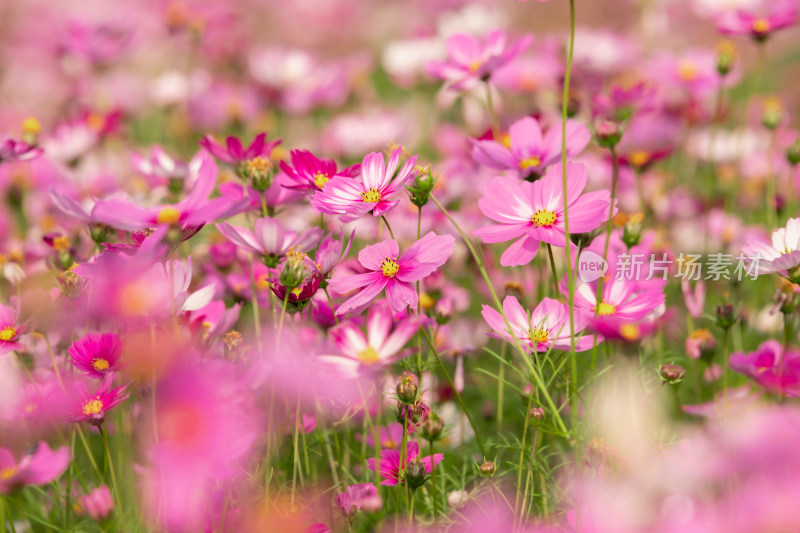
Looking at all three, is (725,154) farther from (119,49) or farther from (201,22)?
(119,49)

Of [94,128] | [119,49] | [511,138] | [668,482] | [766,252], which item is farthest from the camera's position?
[119,49]

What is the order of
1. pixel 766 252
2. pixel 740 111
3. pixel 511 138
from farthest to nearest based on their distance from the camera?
pixel 740 111 < pixel 511 138 < pixel 766 252

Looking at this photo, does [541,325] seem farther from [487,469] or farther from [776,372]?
[776,372]

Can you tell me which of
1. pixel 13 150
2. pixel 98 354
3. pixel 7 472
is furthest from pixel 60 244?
pixel 7 472

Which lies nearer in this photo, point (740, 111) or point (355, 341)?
point (355, 341)

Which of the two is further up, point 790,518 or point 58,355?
point 790,518

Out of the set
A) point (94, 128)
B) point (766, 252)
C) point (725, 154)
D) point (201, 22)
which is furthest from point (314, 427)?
point (725, 154)

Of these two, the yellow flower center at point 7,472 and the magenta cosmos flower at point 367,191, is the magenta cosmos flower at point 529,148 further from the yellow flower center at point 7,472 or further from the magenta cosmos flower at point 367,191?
the yellow flower center at point 7,472
